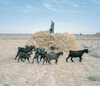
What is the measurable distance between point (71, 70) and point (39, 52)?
3.20m

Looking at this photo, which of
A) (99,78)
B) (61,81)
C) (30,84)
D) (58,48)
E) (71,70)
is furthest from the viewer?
(58,48)

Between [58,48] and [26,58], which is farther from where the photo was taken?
[58,48]

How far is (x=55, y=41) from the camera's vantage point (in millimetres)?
29250

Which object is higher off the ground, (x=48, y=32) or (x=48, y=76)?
(x=48, y=32)

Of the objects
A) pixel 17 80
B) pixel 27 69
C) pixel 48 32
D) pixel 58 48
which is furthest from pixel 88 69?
pixel 48 32

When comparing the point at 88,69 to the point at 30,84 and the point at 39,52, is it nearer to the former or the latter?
the point at 39,52

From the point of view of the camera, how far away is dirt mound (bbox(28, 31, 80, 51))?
29.1m

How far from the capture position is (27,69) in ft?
58.2

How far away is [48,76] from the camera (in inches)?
631

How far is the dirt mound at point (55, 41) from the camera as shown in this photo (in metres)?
29.1

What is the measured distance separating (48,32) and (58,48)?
9.12 ft

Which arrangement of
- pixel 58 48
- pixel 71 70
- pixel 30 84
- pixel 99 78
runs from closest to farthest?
1. pixel 30 84
2. pixel 99 78
3. pixel 71 70
4. pixel 58 48

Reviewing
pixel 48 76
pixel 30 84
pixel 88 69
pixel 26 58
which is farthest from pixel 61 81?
pixel 26 58

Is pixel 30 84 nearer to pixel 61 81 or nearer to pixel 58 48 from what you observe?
pixel 61 81
